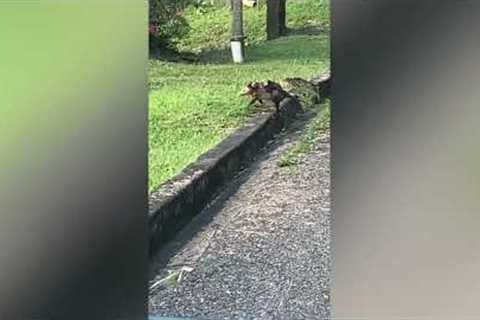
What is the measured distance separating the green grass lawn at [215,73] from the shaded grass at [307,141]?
1.17 feet

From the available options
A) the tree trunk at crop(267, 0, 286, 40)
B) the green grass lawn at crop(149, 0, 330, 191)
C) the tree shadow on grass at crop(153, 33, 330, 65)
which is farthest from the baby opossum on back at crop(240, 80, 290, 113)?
the tree trunk at crop(267, 0, 286, 40)

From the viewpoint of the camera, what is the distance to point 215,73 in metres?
5.90

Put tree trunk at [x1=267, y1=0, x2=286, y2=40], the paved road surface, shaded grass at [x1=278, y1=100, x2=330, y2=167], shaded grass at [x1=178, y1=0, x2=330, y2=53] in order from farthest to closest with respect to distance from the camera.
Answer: tree trunk at [x1=267, y1=0, x2=286, y2=40] → shaded grass at [x1=178, y1=0, x2=330, y2=53] → shaded grass at [x1=278, y1=100, x2=330, y2=167] → the paved road surface

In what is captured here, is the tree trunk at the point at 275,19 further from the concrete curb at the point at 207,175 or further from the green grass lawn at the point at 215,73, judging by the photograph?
the concrete curb at the point at 207,175

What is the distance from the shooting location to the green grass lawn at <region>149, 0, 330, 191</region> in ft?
17.7

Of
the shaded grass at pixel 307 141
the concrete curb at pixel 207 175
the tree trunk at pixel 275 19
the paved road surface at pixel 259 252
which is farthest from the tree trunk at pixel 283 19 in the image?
the paved road surface at pixel 259 252

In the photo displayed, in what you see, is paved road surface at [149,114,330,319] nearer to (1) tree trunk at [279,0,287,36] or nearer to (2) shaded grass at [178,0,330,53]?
(2) shaded grass at [178,0,330,53]

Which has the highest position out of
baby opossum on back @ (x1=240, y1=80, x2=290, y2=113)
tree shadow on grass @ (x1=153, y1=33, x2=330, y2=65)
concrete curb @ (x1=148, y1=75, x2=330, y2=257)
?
tree shadow on grass @ (x1=153, y1=33, x2=330, y2=65)

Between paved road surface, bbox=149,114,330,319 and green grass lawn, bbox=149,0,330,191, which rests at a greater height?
green grass lawn, bbox=149,0,330,191

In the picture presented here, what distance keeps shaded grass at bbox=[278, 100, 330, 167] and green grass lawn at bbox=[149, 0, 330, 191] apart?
36cm
